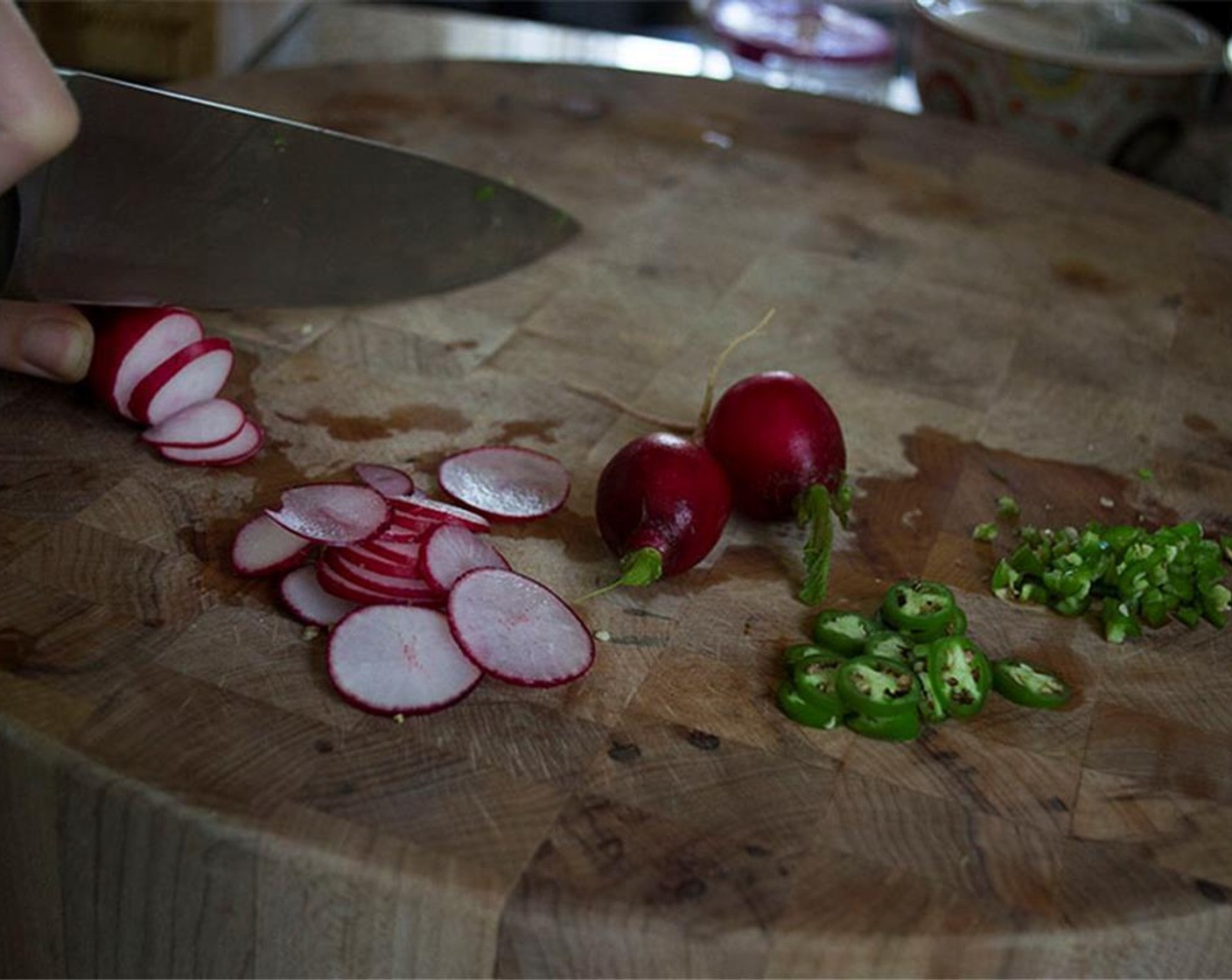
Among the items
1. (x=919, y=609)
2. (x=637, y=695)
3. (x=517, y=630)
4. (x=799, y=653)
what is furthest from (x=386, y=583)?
(x=919, y=609)

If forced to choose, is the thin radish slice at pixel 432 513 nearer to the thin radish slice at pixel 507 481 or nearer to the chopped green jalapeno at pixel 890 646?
the thin radish slice at pixel 507 481

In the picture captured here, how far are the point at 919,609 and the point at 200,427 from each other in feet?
2.28

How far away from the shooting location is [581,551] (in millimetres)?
1399

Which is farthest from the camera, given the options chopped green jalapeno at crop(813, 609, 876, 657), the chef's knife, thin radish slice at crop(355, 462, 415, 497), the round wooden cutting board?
the chef's knife

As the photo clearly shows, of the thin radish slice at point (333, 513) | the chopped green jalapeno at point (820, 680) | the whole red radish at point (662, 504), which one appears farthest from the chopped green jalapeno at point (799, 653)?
the thin radish slice at point (333, 513)

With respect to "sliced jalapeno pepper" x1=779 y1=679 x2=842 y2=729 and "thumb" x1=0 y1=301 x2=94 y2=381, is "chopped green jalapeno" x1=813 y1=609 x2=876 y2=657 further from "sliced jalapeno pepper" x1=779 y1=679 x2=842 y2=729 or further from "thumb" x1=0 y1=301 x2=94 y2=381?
"thumb" x1=0 y1=301 x2=94 y2=381

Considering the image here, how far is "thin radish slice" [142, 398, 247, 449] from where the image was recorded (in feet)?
4.72

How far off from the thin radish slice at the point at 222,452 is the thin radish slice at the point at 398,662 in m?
0.30

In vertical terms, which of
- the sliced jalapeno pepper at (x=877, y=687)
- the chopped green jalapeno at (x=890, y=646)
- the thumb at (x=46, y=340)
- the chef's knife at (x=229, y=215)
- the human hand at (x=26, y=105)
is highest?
the human hand at (x=26, y=105)

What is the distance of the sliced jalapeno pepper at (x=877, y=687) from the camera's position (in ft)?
3.89

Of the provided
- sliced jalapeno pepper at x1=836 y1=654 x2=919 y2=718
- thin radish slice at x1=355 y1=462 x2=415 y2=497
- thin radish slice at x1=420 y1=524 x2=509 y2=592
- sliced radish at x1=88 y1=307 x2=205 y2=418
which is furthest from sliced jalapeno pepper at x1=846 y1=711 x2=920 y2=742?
sliced radish at x1=88 y1=307 x2=205 y2=418

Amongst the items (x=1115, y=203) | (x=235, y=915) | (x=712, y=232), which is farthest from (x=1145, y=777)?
(x=1115, y=203)

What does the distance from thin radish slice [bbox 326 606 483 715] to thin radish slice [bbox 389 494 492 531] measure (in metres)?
0.12

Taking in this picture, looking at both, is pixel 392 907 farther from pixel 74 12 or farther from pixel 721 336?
pixel 74 12
